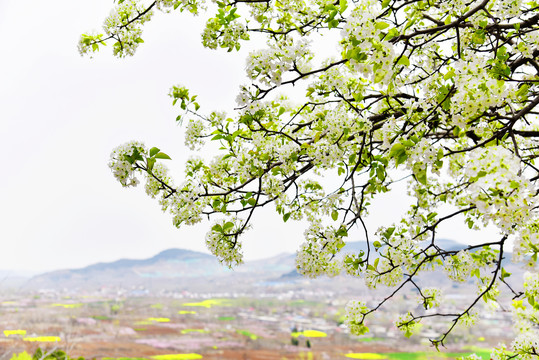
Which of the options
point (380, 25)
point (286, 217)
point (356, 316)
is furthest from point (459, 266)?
point (380, 25)

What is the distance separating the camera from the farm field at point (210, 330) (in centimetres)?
690

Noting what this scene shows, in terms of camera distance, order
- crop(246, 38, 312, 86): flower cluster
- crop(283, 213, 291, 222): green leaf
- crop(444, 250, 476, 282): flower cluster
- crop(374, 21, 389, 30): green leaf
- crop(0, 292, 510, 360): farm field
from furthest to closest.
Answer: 1. crop(0, 292, 510, 360): farm field
2. crop(444, 250, 476, 282): flower cluster
3. crop(283, 213, 291, 222): green leaf
4. crop(246, 38, 312, 86): flower cluster
5. crop(374, 21, 389, 30): green leaf

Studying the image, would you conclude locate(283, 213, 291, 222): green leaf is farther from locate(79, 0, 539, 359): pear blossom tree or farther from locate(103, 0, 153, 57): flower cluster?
locate(103, 0, 153, 57): flower cluster

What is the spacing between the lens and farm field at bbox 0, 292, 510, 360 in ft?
22.6

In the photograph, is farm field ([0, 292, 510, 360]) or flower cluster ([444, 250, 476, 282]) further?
farm field ([0, 292, 510, 360])

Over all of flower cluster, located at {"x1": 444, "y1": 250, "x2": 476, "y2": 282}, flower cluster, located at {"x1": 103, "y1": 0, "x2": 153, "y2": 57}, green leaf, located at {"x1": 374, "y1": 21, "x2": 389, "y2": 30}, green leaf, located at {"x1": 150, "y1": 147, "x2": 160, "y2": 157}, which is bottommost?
flower cluster, located at {"x1": 444, "y1": 250, "x2": 476, "y2": 282}

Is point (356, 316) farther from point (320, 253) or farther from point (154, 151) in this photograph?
point (154, 151)

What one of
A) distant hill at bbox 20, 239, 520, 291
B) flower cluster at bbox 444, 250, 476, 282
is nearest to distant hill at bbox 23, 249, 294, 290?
distant hill at bbox 20, 239, 520, 291

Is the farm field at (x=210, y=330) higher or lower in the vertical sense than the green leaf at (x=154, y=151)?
lower

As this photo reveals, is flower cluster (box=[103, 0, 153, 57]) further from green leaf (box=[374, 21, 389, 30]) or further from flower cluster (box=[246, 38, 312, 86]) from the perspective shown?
green leaf (box=[374, 21, 389, 30])

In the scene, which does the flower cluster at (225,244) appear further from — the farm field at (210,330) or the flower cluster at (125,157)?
the farm field at (210,330)

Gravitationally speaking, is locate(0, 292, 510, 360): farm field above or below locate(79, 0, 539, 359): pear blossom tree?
below

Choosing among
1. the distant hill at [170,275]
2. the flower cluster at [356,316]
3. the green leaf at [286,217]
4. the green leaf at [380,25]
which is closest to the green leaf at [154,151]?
the green leaf at [286,217]

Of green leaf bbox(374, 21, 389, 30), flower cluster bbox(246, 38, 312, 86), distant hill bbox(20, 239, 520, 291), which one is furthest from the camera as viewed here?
distant hill bbox(20, 239, 520, 291)
